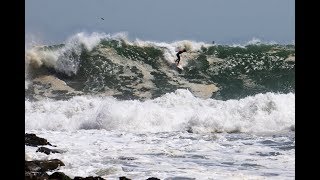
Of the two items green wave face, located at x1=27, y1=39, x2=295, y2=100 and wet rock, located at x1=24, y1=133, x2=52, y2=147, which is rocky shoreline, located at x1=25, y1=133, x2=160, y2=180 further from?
green wave face, located at x1=27, y1=39, x2=295, y2=100

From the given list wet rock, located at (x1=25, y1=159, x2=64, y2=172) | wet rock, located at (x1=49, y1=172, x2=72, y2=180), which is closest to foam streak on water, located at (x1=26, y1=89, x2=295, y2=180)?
wet rock, located at (x1=25, y1=159, x2=64, y2=172)

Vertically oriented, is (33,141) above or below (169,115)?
below

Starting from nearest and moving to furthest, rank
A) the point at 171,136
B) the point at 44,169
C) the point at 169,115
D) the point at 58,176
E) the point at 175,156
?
the point at 58,176 < the point at 44,169 < the point at 175,156 < the point at 171,136 < the point at 169,115

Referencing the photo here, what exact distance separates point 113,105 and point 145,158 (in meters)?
7.18

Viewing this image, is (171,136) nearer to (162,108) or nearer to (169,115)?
(169,115)

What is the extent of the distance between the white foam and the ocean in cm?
3

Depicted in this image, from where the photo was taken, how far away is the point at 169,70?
22.4 meters

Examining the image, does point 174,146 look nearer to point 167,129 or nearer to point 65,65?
point 167,129

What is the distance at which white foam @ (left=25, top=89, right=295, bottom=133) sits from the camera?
535 inches

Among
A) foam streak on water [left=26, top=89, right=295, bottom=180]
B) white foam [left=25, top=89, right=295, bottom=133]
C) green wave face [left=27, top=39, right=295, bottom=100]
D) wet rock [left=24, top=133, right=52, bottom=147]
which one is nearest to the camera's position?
foam streak on water [left=26, top=89, right=295, bottom=180]

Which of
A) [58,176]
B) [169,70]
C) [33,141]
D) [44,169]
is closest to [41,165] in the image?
[44,169]

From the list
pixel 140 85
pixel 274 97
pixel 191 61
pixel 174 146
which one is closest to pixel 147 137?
pixel 174 146

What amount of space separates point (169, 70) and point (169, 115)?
792 centimetres
